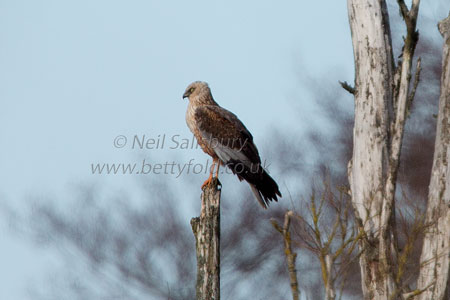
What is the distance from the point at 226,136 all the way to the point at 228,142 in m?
0.09

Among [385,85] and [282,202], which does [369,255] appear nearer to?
[385,85]

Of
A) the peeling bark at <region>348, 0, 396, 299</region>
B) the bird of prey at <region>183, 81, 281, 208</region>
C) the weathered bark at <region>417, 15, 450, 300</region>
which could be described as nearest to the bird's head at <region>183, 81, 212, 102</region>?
the bird of prey at <region>183, 81, 281, 208</region>

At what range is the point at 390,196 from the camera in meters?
8.09

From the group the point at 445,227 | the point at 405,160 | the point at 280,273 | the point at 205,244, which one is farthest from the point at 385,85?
the point at 280,273

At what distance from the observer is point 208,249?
6492 mm

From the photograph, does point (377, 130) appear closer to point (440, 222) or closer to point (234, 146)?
point (440, 222)

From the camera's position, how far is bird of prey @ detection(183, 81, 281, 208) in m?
8.42

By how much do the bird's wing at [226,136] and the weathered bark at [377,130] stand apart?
132 cm

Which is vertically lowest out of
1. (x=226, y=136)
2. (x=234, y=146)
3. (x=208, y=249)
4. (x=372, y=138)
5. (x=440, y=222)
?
(x=208, y=249)

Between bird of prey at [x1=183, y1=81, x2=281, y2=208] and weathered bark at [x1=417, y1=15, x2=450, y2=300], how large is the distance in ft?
7.11

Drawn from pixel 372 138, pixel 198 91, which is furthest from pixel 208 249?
pixel 198 91

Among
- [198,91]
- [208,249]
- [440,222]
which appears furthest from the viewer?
[198,91]

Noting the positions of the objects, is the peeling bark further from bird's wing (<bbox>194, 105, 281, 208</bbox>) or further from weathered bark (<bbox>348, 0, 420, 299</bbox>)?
bird's wing (<bbox>194, 105, 281, 208</bbox>)

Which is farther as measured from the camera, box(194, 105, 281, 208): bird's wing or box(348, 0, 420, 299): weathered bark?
box(194, 105, 281, 208): bird's wing
